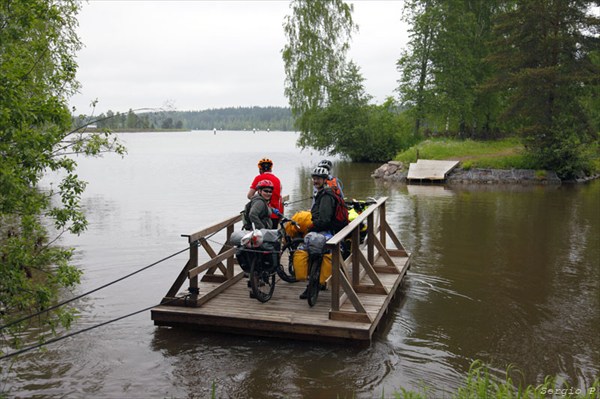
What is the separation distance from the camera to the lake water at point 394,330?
648cm

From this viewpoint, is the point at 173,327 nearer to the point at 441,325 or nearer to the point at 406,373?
the point at 406,373

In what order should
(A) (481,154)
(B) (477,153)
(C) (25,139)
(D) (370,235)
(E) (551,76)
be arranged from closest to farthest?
(C) (25,139), (D) (370,235), (E) (551,76), (A) (481,154), (B) (477,153)

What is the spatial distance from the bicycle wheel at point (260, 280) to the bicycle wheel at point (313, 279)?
25.3 inches

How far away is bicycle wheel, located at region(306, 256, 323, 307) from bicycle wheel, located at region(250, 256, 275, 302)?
2.11 ft

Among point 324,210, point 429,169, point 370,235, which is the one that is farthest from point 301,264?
point 429,169

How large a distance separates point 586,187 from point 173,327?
84.1ft

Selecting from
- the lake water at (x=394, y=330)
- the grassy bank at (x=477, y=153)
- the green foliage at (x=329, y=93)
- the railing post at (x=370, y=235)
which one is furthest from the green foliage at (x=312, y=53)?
the railing post at (x=370, y=235)

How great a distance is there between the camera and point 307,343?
7.43 meters

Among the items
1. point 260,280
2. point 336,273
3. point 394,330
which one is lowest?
point 394,330

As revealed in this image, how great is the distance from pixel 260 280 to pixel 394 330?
2051 millimetres

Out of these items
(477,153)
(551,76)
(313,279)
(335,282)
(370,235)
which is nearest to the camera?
(335,282)

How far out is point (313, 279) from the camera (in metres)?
7.87

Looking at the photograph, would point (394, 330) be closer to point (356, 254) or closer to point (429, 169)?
point (356, 254)

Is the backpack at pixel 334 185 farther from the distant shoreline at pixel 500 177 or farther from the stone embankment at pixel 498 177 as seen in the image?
the stone embankment at pixel 498 177
